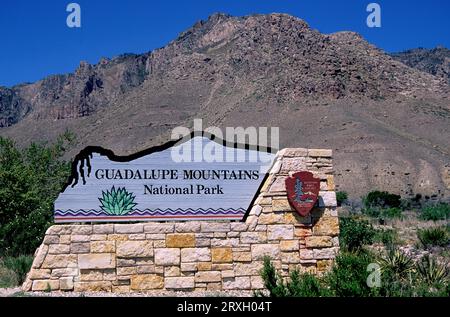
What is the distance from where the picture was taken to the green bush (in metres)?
15.4

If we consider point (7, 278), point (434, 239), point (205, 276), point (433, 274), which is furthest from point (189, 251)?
point (434, 239)

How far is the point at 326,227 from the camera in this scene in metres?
12.0

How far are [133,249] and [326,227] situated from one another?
3.91m

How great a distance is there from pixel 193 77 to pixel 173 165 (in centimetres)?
11426

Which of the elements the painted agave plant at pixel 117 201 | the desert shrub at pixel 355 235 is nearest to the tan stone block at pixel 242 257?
the painted agave plant at pixel 117 201

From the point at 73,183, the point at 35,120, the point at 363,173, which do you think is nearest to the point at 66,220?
the point at 73,183

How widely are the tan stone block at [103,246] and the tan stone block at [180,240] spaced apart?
3.48 ft

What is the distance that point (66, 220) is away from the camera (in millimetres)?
11391

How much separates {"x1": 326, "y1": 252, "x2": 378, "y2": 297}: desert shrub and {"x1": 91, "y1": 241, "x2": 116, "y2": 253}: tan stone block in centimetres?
426

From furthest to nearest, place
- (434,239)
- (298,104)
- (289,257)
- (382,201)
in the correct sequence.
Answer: (298,104)
(382,201)
(434,239)
(289,257)

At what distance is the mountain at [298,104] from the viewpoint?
214 feet

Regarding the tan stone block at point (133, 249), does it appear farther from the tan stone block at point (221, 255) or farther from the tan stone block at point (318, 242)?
the tan stone block at point (318, 242)

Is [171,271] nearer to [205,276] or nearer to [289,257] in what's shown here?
[205,276]

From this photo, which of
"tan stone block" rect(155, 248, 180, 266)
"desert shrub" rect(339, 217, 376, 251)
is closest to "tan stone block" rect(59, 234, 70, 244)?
"tan stone block" rect(155, 248, 180, 266)
